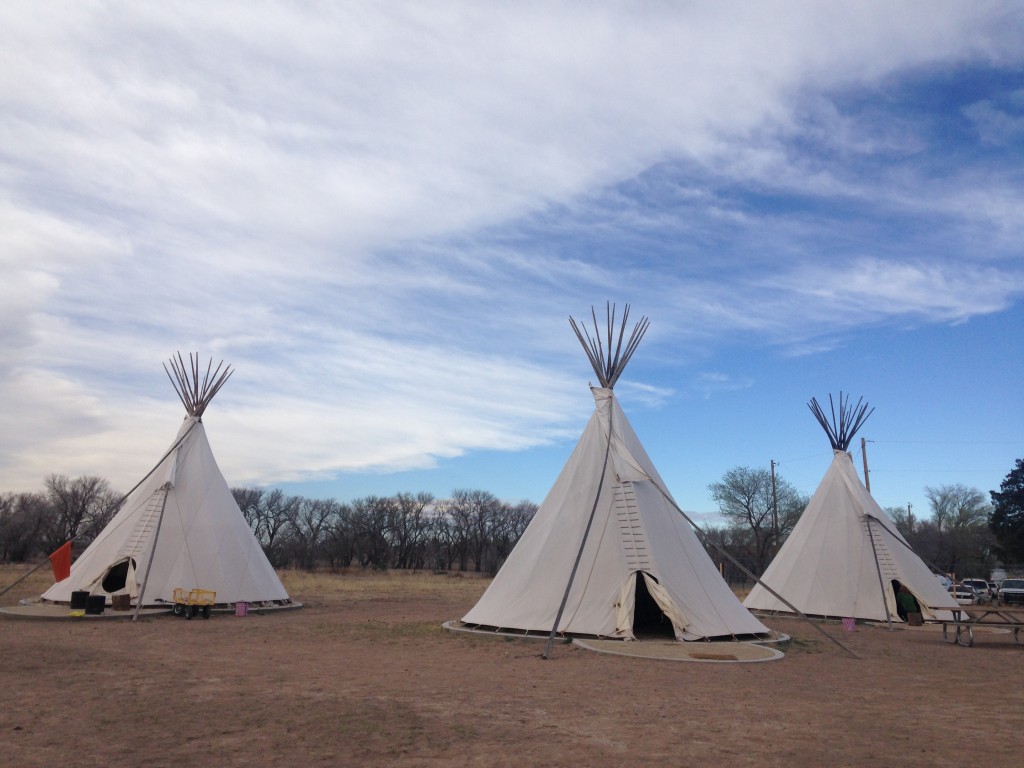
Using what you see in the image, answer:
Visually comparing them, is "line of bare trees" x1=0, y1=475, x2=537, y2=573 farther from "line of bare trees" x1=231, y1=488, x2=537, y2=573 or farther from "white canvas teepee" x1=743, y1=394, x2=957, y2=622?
"white canvas teepee" x1=743, y1=394, x2=957, y2=622

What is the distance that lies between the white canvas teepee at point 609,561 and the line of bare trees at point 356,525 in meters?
37.9

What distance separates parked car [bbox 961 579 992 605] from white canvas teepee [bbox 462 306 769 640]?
743 inches

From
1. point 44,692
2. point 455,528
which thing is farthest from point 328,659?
point 455,528

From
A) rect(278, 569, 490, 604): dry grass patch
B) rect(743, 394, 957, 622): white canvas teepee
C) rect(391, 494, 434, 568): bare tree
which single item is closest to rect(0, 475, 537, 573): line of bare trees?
rect(391, 494, 434, 568): bare tree

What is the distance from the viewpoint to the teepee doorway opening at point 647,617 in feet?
40.8

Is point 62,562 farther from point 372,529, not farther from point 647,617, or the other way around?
point 372,529

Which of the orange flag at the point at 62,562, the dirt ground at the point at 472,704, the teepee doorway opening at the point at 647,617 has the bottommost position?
the dirt ground at the point at 472,704

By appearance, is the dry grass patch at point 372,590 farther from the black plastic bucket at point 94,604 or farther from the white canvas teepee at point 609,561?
the white canvas teepee at point 609,561

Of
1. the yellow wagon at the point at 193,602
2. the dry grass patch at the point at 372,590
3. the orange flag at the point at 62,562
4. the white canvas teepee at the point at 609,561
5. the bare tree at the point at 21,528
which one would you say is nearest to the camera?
the white canvas teepee at the point at 609,561

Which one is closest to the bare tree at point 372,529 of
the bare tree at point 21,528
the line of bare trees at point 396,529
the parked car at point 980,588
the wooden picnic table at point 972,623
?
the line of bare trees at point 396,529

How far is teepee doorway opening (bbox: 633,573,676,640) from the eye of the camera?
40.8 ft

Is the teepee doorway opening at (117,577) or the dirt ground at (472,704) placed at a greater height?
the teepee doorway opening at (117,577)

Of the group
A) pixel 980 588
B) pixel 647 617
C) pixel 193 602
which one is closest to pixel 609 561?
pixel 647 617

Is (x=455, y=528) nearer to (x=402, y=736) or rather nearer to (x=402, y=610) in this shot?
(x=402, y=610)
